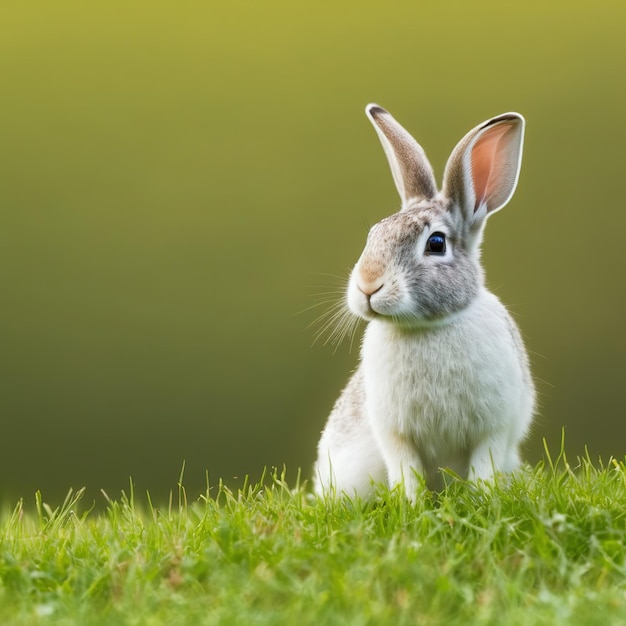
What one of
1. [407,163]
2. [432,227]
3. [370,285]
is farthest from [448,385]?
[407,163]

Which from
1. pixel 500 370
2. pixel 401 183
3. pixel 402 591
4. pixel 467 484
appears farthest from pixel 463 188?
pixel 402 591

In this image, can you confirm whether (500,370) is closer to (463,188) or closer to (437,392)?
(437,392)

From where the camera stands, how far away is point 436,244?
213 inches

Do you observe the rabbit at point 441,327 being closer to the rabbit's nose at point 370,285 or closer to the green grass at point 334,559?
the rabbit's nose at point 370,285

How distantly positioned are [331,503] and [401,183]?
184 cm

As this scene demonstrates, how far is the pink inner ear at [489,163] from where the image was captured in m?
5.79

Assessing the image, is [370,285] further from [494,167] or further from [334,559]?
[334,559]

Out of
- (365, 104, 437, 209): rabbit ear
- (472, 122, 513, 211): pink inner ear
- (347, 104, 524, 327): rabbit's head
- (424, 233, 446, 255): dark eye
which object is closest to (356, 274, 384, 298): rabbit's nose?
(347, 104, 524, 327): rabbit's head

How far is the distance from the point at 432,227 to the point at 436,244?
89 mm

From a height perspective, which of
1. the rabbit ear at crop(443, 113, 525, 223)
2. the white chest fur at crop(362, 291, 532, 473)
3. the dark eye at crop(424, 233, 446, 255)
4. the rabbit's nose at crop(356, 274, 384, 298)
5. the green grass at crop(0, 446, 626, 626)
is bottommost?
the green grass at crop(0, 446, 626, 626)

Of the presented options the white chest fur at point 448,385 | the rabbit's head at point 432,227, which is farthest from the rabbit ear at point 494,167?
the white chest fur at point 448,385

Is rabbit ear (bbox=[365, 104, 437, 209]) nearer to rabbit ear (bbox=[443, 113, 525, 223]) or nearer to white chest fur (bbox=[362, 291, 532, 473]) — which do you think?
rabbit ear (bbox=[443, 113, 525, 223])

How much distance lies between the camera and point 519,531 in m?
4.59

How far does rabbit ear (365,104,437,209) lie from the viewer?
5.77 metres
